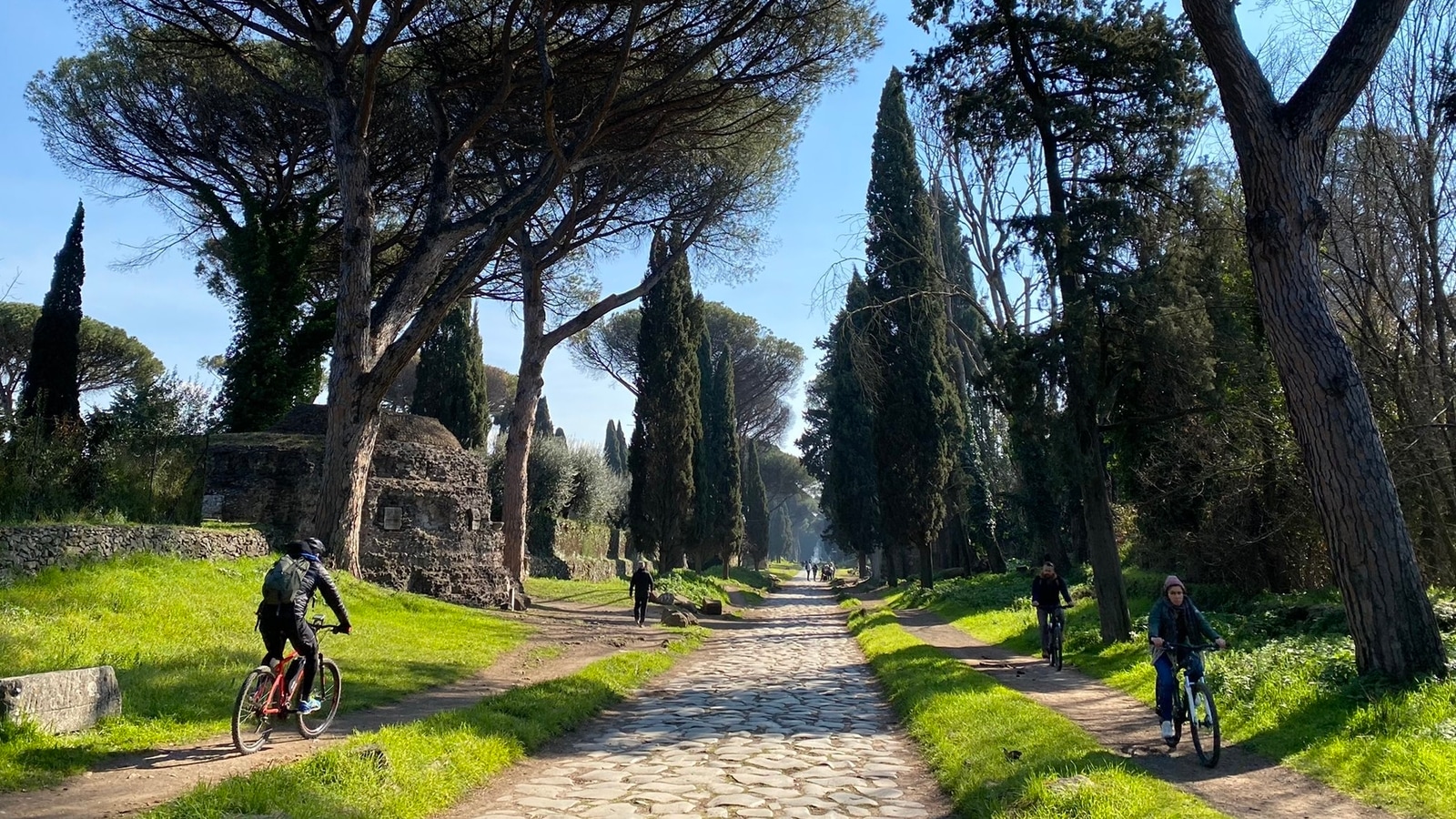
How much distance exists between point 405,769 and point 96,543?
7852 mm

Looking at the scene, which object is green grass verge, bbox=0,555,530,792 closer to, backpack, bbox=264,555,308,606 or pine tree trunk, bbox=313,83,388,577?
pine tree trunk, bbox=313,83,388,577

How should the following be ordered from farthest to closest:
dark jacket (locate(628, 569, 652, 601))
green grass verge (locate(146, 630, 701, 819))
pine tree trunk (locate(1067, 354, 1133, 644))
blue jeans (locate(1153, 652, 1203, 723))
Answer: dark jacket (locate(628, 569, 652, 601))
pine tree trunk (locate(1067, 354, 1133, 644))
blue jeans (locate(1153, 652, 1203, 723))
green grass verge (locate(146, 630, 701, 819))

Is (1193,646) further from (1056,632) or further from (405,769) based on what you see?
(405,769)

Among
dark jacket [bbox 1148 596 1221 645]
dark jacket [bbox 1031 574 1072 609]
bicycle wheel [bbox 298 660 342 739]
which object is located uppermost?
dark jacket [bbox 1031 574 1072 609]

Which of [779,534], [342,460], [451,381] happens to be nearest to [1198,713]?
[342,460]

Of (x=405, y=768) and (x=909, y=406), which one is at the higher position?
(x=909, y=406)

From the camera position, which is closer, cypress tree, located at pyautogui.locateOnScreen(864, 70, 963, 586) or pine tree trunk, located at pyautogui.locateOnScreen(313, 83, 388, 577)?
pine tree trunk, located at pyautogui.locateOnScreen(313, 83, 388, 577)

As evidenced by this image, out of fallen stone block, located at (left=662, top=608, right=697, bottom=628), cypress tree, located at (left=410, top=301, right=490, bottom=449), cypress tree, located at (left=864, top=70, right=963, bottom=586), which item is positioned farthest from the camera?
cypress tree, located at (left=410, top=301, right=490, bottom=449)

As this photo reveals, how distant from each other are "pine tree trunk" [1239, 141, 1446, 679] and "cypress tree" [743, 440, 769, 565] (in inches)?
2031

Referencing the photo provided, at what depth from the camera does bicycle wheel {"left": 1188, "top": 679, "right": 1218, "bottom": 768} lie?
269 inches

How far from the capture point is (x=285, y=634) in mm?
7102

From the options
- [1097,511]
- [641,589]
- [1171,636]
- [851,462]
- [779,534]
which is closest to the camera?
[1171,636]

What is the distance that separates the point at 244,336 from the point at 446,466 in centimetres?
554

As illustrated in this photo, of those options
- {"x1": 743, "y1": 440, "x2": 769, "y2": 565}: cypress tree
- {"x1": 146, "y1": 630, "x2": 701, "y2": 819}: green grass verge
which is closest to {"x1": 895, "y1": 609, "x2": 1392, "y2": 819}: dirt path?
{"x1": 146, "y1": 630, "x2": 701, "y2": 819}: green grass verge
